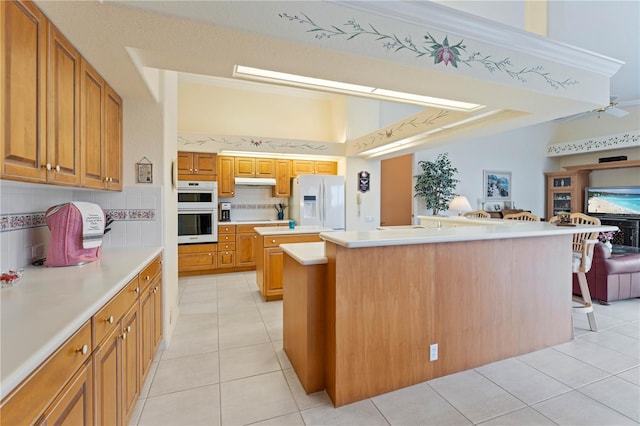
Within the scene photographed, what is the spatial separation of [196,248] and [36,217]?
3225 mm

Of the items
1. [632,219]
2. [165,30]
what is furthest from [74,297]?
[632,219]

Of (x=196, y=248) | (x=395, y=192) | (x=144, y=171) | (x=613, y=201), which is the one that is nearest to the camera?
(x=144, y=171)

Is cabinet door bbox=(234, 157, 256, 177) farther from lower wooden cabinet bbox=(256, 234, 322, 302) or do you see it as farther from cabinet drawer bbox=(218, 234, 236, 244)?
lower wooden cabinet bbox=(256, 234, 322, 302)

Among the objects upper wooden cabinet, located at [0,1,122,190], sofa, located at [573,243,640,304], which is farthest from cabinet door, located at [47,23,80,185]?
sofa, located at [573,243,640,304]

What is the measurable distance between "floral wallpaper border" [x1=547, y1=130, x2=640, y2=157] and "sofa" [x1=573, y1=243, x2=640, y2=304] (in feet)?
→ 18.4

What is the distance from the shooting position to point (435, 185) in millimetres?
7035

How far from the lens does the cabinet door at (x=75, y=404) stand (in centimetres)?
87

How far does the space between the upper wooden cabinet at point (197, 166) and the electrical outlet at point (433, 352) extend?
438cm

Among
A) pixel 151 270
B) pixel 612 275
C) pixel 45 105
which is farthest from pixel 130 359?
pixel 612 275

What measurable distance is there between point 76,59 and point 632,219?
1063cm

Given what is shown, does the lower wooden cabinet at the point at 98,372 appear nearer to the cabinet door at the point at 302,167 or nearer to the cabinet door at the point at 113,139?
the cabinet door at the point at 113,139

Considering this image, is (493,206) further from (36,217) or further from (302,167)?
(36,217)

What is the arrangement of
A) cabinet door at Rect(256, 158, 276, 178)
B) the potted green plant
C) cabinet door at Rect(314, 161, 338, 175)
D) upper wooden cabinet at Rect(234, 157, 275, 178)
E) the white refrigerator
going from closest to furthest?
1. the white refrigerator
2. upper wooden cabinet at Rect(234, 157, 275, 178)
3. cabinet door at Rect(256, 158, 276, 178)
4. cabinet door at Rect(314, 161, 338, 175)
5. the potted green plant

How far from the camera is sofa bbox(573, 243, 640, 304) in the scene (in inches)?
145
